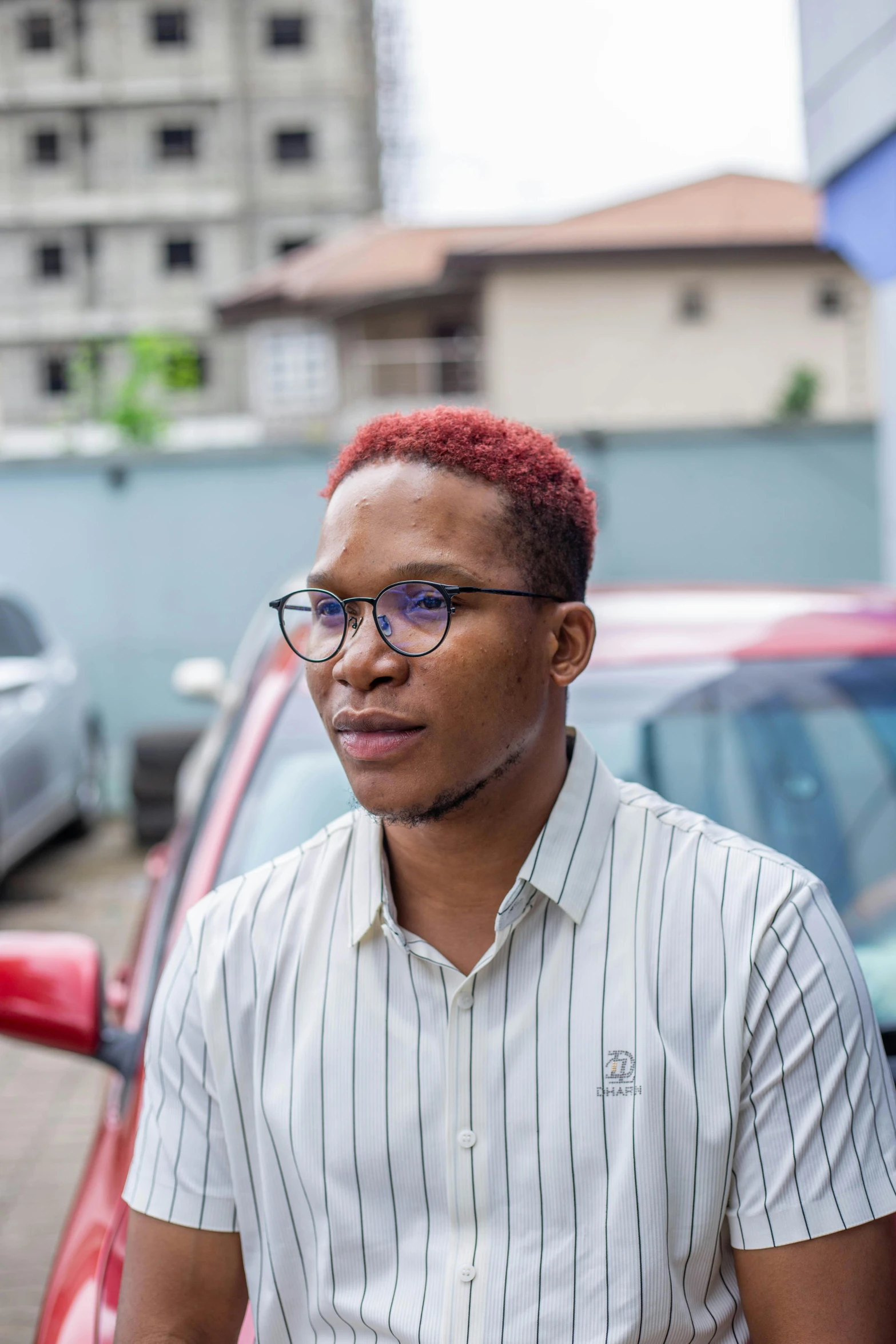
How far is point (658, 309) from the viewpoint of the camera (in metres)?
22.5

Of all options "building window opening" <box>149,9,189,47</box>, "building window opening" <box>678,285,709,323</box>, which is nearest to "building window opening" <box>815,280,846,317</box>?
"building window opening" <box>678,285,709,323</box>

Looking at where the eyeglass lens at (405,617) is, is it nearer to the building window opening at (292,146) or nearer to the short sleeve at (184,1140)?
the short sleeve at (184,1140)

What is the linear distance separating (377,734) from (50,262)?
161 feet

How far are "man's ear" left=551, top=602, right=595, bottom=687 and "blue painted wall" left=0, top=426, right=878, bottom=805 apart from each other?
9.16 meters

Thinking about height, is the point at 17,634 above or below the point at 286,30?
below

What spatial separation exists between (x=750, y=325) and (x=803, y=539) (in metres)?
12.8

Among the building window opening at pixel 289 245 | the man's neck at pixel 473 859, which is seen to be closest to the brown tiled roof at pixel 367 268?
the building window opening at pixel 289 245

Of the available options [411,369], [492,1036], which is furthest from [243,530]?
[411,369]

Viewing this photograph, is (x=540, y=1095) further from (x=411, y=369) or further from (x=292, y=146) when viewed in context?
(x=292, y=146)

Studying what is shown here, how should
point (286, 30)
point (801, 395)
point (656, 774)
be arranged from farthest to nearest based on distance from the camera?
point (286, 30), point (801, 395), point (656, 774)

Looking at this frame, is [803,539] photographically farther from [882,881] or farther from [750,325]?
[750,325]

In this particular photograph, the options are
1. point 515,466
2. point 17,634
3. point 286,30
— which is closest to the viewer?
point 515,466

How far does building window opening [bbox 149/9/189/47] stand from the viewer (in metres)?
44.1

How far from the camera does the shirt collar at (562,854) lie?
1472 mm
